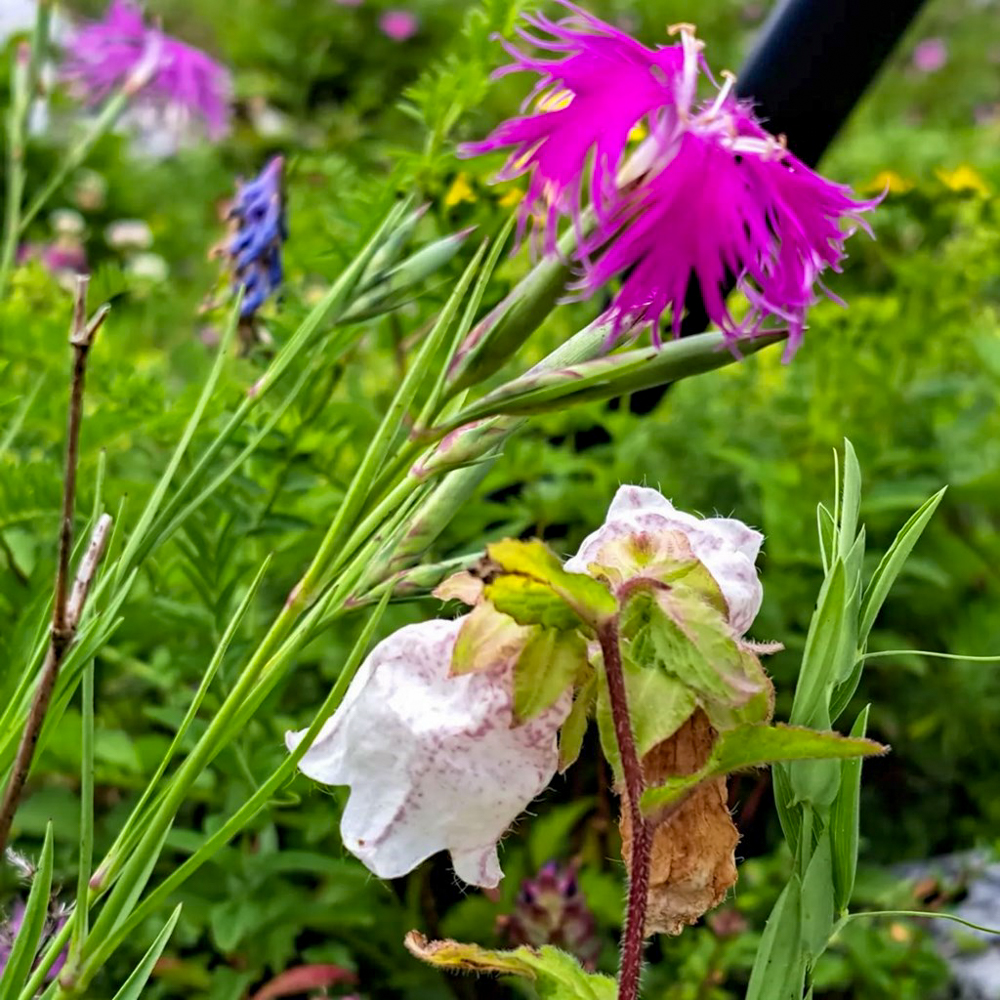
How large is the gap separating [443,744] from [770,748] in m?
0.09

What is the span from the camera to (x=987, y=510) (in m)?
1.15

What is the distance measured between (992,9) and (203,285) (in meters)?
3.44

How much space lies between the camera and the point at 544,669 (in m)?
0.33

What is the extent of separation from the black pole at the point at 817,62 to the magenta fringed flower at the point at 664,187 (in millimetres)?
421

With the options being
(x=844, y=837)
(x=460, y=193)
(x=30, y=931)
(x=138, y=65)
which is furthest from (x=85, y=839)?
(x=138, y=65)

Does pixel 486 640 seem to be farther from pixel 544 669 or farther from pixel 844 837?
pixel 844 837

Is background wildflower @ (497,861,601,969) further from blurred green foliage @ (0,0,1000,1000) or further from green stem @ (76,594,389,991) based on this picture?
green stem @ (76,594,389,991)

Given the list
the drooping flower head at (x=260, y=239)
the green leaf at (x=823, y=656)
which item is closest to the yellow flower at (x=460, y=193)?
the drooping flower head at (x=260, y=239)

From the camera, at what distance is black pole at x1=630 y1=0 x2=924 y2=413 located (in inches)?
31.7

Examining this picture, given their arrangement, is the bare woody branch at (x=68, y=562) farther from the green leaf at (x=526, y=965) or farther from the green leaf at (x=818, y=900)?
the green leaf at (x=818, y=900)

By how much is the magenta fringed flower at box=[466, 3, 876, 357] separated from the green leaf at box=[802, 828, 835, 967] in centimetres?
16

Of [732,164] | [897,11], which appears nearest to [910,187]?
[897,11]

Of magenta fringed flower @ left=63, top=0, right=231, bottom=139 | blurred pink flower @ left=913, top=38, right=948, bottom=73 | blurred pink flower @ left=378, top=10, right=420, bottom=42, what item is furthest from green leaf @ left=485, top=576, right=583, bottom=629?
blurred pink flower @ left=913, top=38, right=948, bottom=73

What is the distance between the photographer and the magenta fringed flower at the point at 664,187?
13.6 inches
